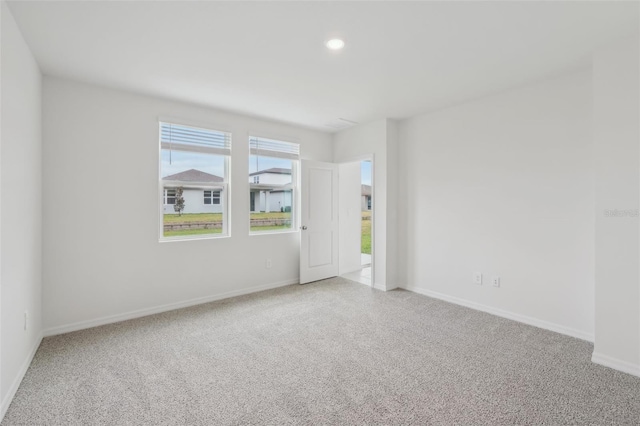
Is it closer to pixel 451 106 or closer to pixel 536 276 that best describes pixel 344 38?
pixel 451 106

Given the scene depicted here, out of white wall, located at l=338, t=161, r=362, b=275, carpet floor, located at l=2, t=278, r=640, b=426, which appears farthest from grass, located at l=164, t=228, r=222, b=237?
white wall, located at l=338, t=161, r=362, b=275

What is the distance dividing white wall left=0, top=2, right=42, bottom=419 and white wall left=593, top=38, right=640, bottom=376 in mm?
4132

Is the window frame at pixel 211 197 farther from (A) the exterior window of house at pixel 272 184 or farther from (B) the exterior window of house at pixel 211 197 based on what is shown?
(A) the exterior window of house at pixel 272 184

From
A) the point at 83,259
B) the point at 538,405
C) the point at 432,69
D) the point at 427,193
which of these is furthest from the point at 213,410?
the point at 427,193

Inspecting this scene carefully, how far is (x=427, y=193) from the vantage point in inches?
159

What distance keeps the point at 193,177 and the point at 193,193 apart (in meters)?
0.20

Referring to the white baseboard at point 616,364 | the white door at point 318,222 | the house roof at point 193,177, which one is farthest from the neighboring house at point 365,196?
the white baseboard at point 616,364

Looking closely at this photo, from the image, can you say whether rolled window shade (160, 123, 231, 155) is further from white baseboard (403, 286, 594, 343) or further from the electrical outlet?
the electrical outlet

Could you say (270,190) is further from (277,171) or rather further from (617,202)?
(617,202)

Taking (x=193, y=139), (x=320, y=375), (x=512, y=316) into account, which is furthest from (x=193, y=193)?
(x=512, y=316)

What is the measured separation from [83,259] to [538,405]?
397 centimetres

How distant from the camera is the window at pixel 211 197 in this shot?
12.7 feet

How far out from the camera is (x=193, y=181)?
3740 mm

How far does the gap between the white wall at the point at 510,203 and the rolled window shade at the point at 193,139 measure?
251 cm
